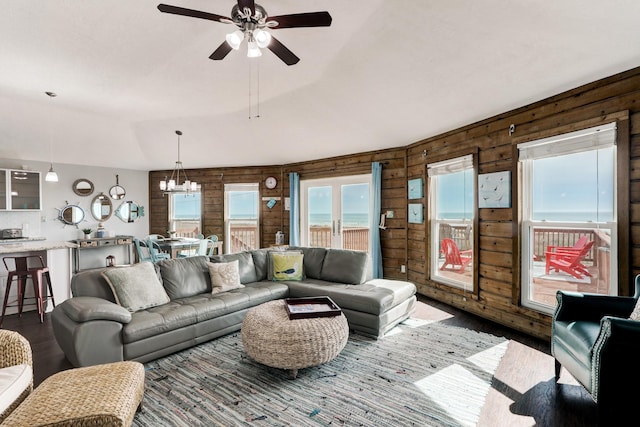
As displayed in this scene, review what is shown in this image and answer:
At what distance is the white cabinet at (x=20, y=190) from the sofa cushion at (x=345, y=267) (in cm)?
590

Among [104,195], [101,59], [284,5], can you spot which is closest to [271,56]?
[284,5]

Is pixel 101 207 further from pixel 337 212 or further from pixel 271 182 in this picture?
pixel 337 212

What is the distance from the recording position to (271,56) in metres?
3.33

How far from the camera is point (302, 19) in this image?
1954 millimetres

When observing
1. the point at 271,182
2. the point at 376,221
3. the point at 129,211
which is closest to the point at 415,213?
the point at 376,221

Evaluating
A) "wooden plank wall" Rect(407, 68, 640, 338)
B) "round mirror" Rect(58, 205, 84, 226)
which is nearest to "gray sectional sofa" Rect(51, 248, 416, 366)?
"wooden plank wall" Rect(407, 68, 640, 338)

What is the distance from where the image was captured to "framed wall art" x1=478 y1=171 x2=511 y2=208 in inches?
145

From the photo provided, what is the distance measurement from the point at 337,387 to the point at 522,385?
1474 mm

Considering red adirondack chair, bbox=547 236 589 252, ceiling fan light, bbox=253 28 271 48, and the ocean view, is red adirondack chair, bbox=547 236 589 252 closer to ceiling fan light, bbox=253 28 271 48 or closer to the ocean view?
the ocean view

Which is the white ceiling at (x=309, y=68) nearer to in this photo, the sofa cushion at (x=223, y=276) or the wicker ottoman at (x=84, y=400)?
the sofa cushion at (x=223, y=276)

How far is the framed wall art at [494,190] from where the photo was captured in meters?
3.68

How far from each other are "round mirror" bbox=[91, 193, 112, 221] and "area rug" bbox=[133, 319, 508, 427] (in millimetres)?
5813

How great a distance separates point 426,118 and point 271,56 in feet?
7.21

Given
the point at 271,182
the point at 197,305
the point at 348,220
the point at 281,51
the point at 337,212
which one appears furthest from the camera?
the point at 271,182
